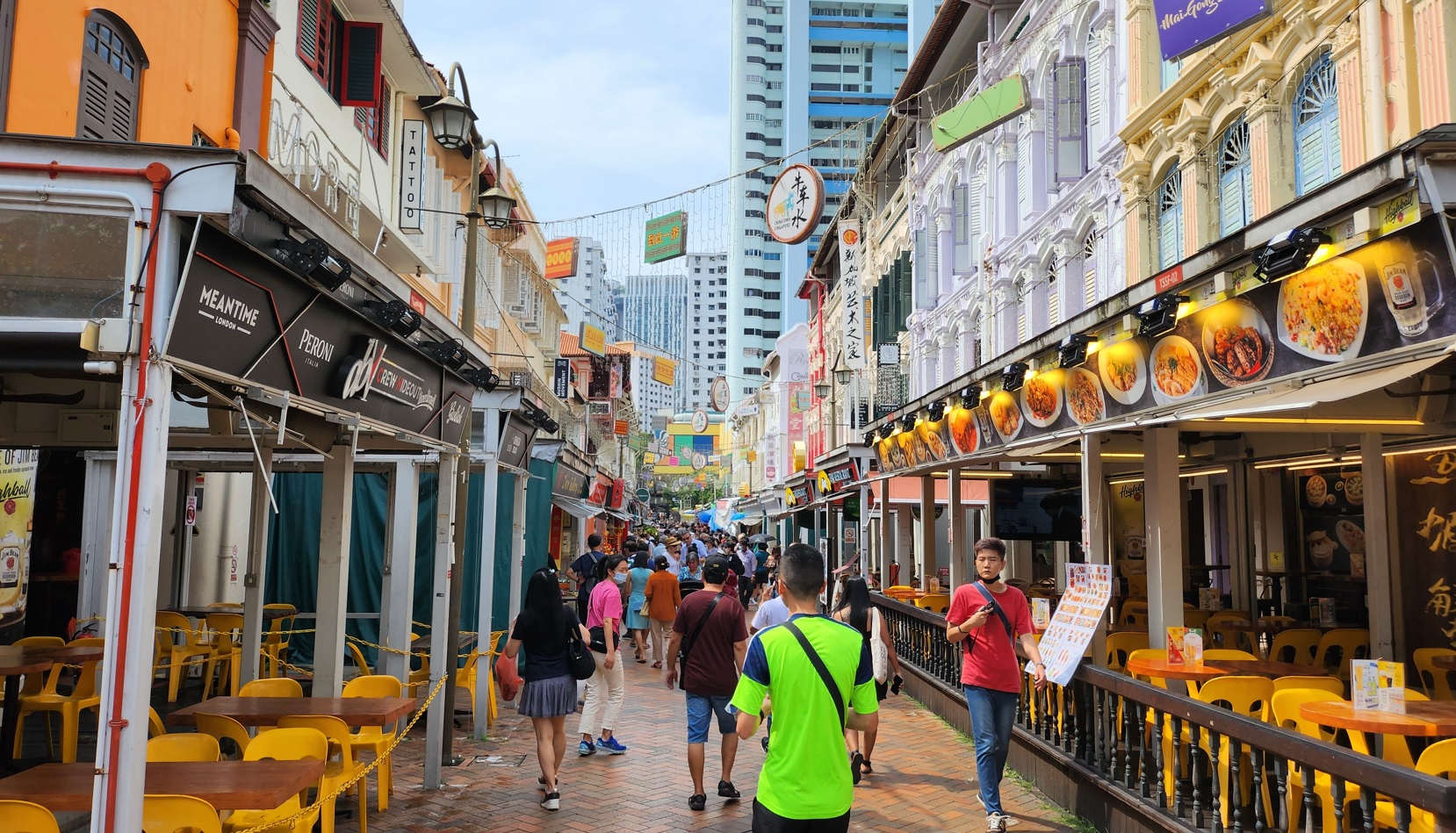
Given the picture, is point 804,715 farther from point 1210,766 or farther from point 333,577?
point 333,577

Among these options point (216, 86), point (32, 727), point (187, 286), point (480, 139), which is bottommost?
point (32, 727)

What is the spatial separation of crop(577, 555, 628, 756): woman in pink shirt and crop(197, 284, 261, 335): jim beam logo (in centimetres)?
506

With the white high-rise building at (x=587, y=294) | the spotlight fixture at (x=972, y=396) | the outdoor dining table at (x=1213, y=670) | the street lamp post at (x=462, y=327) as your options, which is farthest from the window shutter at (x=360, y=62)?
the white high-rise building at (x=587, y=294)

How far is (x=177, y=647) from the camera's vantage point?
1123 centimetres

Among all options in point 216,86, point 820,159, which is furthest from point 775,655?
point 820,159

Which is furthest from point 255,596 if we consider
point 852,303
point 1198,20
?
point 852,303

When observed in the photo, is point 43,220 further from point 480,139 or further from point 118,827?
point 480,139

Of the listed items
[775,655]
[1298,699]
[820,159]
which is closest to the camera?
[775,655]

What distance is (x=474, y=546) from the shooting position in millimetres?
13703

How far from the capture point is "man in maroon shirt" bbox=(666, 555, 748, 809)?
7.71 m

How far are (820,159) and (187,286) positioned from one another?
79535mm

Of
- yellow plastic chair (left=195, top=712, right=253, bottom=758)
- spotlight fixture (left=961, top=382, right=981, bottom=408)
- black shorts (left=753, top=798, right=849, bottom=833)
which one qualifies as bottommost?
yellow plastic chair (left=195, top=712, right=253, bottom=758)

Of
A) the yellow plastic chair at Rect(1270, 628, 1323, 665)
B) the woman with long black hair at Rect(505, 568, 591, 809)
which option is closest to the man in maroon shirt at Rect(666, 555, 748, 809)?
the woman with long black hair at Rect(505, 568, 591, 809)

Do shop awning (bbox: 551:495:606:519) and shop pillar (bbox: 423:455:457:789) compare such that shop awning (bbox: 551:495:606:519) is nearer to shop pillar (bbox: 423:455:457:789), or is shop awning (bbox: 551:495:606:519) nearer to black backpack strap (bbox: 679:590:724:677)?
shop pillar (bbox: 423:455:457:789)
